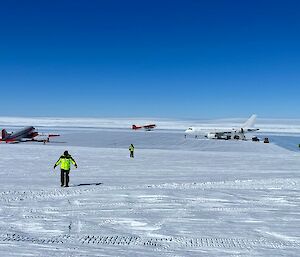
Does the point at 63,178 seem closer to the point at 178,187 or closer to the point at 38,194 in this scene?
the point at 38,194

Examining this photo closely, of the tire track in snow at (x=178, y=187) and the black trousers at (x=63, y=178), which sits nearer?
the tire track in snow at (x=178, y=187)

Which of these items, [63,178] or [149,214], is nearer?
[149,214]

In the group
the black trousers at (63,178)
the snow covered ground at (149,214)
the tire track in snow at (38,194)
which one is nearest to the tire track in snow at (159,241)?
the snow covered ground at (149,214)

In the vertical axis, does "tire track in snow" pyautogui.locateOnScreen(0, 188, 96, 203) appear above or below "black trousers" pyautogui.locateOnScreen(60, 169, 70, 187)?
below

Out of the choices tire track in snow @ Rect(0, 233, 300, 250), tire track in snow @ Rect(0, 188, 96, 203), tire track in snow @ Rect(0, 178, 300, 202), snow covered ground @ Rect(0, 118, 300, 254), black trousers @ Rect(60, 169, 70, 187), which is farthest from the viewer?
black trousers @ Rect(60, 169, 70, 187)

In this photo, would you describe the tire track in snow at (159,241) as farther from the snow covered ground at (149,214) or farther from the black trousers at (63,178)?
the black trousers at (63,178)

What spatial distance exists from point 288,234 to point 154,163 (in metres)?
16.1

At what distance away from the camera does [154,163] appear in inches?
969

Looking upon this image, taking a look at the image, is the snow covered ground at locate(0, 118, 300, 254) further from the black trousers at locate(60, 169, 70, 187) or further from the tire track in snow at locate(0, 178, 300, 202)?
the black trousers at locate(60, 169, 70, 187)

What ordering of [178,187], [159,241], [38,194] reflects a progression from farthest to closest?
[178,187], [38,194], [159,241]

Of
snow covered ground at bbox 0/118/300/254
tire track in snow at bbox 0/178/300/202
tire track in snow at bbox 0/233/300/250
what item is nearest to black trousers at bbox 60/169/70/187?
snow covered ground at bbox 0/118/300/254

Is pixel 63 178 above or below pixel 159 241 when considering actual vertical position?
above

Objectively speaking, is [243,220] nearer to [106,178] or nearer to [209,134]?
[106,178]

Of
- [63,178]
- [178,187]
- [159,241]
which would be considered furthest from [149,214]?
[63,178]
